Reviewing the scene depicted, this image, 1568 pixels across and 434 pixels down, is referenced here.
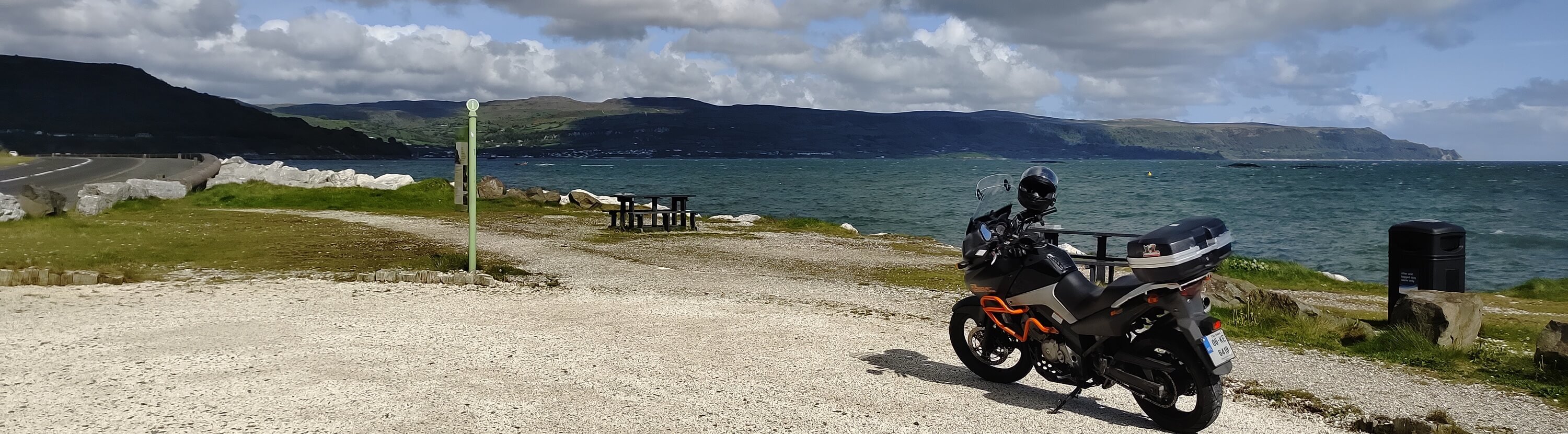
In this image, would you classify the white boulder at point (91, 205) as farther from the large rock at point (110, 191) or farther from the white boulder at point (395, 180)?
the white boulder at point (395, 180)

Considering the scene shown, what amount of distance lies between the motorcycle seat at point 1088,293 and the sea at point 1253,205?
17.5 meters

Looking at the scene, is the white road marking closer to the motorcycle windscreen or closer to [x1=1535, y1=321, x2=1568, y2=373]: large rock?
the motorcycle windscreen

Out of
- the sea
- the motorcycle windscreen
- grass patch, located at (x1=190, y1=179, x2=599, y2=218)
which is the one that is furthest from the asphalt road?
the motorcycle windscreen

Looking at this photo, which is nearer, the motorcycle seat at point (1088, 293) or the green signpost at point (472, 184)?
the motorcycle seat at point (1088, 293)

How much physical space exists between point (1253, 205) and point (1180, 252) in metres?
58.0

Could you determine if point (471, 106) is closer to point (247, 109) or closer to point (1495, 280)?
point (1495, 280)

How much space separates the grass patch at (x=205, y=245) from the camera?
13609 millimetres

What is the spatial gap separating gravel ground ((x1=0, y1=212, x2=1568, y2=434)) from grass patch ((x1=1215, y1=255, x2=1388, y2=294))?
874 centimetres

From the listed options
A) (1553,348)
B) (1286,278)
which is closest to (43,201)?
(1553,348)

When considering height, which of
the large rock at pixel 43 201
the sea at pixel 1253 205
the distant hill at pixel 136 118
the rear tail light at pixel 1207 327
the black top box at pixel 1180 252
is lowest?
the sea at pixel 1253 205

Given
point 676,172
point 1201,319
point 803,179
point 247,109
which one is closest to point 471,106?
point 1201,319

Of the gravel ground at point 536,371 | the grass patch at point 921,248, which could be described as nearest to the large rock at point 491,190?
the grass patch at point 921,248

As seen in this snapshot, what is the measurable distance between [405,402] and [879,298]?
672 centimetres

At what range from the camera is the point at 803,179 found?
95.9 meters
